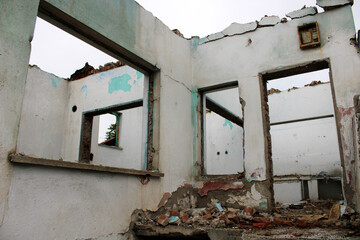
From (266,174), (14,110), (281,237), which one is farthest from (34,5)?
(266,174)

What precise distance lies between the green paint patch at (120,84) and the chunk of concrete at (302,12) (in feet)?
12.8

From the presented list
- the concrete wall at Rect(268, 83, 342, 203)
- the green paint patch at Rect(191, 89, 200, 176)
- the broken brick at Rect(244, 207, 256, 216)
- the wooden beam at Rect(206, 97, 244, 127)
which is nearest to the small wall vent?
the green paint patch at Rect(191, 89, 200, 176)

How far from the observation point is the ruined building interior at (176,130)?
285cm

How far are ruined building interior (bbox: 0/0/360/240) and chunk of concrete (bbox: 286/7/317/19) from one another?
0.02m

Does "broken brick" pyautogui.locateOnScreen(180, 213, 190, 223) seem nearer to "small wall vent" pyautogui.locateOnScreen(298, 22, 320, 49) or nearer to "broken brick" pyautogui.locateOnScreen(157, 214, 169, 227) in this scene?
"broken brick" pyautogui.locateOnScreen(157, 214, 169, 227)

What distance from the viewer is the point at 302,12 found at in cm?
488

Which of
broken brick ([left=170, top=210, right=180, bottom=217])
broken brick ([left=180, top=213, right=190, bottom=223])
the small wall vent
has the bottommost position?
broken brick ([left=180, top=213, right=190, bottom=223])

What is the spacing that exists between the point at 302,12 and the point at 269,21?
1.76ft

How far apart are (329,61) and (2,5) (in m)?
4.30

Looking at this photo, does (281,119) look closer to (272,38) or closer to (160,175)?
(272,38)

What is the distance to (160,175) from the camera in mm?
4367

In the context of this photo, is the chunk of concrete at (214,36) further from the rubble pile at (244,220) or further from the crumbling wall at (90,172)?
the rubble pile at (244,220)

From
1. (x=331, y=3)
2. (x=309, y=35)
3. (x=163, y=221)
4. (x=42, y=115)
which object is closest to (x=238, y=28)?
(x=309, y=35)

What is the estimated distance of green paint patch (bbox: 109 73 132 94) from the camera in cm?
729
